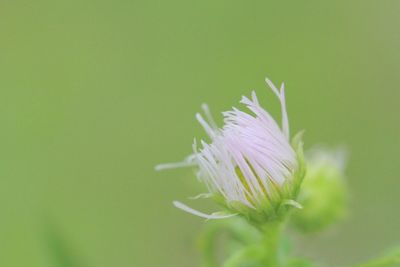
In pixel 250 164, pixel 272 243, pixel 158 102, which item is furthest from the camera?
pixel 158 102

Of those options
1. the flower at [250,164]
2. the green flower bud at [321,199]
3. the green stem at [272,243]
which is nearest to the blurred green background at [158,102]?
the green flower bud at [321,199]

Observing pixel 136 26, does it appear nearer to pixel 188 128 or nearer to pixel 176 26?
pixel 176 26

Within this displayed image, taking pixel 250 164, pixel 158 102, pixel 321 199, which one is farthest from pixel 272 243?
pixel 158 102

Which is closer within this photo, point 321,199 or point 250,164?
point 250,164

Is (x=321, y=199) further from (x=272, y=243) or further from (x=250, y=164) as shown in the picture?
(x=250, y=164)

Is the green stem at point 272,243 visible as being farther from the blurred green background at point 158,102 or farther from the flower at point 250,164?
the blurred green background at point 158,102

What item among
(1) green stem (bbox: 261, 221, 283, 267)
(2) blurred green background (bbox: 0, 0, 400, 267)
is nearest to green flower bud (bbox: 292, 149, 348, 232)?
(1) green stem (bbox: 261, 221, 283, 267)

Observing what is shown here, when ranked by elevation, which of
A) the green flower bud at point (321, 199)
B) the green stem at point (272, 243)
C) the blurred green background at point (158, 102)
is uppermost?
the blurred green background at point (158, 102)
